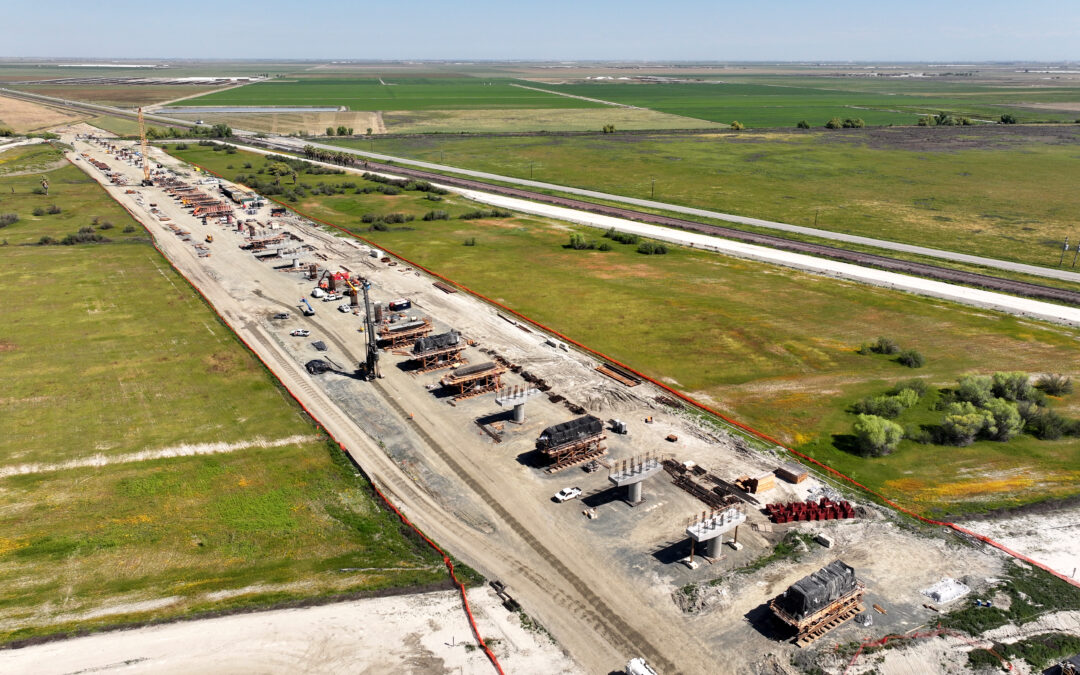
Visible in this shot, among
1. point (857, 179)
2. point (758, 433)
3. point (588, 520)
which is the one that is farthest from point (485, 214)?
point (857, 179)

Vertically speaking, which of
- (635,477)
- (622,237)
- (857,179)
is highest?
(857,179)

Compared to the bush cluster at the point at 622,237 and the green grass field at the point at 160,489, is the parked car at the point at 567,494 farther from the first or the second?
the bush cluster at the point at 622,237

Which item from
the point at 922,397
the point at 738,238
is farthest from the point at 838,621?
the point at 738,238

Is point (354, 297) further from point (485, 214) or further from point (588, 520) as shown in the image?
point (588, 520)

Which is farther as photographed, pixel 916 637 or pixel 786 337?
pixel 786 337

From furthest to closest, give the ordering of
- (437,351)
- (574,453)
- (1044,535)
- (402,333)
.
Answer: (402,333) → (437,351) → (574,453) → (1044,535)

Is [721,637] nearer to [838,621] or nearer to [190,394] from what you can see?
[838,621]

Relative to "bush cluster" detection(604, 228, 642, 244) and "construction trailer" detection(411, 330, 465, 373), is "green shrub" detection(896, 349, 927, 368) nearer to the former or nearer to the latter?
"construction trailer" detection(411, 330, 465, 373)

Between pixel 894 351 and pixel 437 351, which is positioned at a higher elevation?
pixel 437 351
